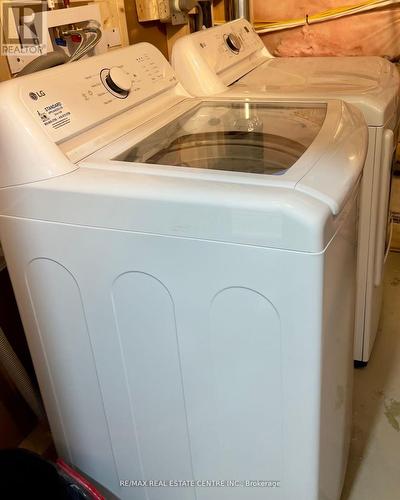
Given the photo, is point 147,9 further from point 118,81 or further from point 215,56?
point 118,81

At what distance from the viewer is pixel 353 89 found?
1.61 meters

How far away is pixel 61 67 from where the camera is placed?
1146 mm

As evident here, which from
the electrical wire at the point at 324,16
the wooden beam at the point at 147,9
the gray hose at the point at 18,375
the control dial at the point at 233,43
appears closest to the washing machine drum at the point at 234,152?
the gray hose at the point at 18,375

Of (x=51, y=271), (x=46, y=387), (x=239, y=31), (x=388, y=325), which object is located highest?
(x=239, y=31)

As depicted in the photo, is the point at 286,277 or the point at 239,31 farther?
the point at 239,31

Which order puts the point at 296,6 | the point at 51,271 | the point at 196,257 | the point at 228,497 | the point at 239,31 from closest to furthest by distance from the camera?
1. the point at 196,257
2. the point at 51,271
3. the point at 228,497
4. the point at 239,31
5. the point at 296,6

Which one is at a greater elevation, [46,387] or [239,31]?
[239,31]

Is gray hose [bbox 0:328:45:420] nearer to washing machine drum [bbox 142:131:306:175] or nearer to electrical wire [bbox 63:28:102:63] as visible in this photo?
washing machine drum [bbox 142:131:306:175]

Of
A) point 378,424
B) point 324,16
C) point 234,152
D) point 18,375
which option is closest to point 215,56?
point 234,152

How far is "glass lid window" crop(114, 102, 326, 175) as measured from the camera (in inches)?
43.3

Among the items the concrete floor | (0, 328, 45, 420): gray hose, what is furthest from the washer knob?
the concrete floor

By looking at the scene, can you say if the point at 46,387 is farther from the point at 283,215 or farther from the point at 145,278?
the point at 283,215

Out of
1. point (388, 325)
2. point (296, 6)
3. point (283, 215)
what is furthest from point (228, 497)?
point (296, 6)

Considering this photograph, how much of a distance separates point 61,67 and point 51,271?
48cm
